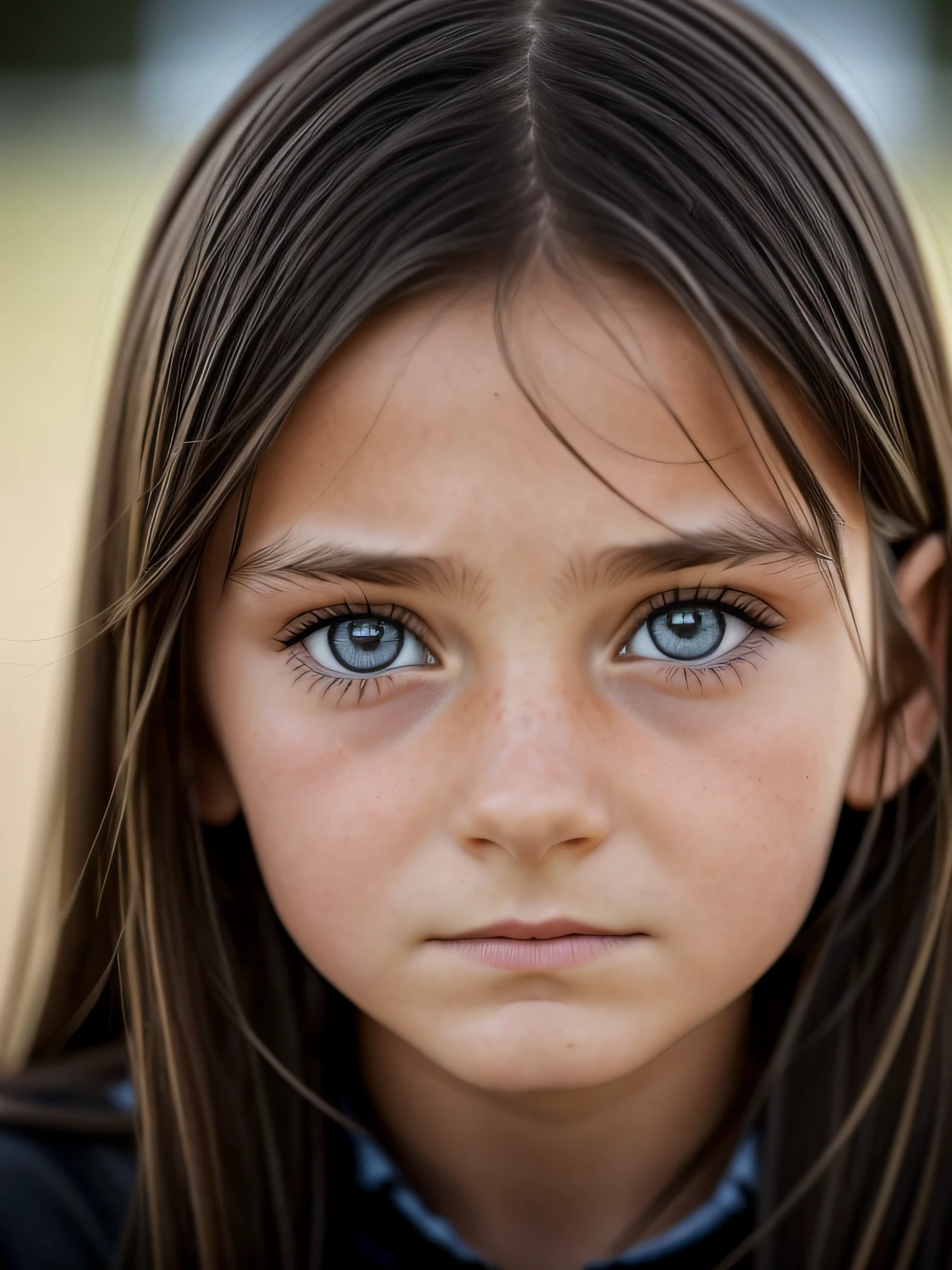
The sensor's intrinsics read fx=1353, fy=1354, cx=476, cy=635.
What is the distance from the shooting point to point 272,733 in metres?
0.66

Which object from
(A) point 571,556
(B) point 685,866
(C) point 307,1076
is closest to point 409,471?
(A) point 571,556

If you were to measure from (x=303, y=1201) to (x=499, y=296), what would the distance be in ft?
1.74

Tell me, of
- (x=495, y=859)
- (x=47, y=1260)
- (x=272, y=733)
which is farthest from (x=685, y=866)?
(x=47, y=1260)

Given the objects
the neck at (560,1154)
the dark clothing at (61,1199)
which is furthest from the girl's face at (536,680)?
the dark clothing at (61,1199)

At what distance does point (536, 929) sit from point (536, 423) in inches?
8.9

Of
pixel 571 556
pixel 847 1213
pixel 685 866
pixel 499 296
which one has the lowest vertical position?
pixel 847 1213

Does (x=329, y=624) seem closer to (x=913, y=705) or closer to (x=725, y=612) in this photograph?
(x=725, y=612)

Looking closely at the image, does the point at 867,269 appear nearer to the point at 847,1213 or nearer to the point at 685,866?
the point at 685,866

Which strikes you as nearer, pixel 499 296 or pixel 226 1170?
pixel 499 296

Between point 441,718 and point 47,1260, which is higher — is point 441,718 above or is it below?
above

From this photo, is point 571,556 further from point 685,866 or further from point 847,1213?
point 847,1213

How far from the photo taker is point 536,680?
1.94ft

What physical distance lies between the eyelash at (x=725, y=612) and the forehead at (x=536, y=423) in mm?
51

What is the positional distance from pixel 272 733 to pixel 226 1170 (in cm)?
29
